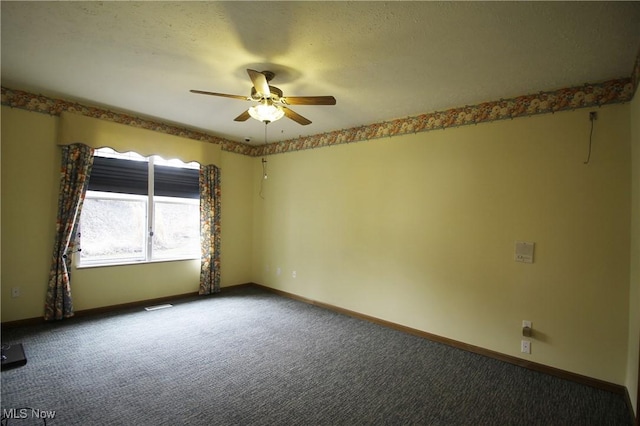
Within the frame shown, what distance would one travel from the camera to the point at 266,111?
2.64 meters

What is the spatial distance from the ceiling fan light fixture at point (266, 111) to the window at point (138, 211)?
2.62m

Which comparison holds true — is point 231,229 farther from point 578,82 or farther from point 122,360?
point 578,82

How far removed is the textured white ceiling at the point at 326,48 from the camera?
1.89 metres

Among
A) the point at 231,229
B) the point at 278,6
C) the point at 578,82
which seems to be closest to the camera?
the point at 278,6

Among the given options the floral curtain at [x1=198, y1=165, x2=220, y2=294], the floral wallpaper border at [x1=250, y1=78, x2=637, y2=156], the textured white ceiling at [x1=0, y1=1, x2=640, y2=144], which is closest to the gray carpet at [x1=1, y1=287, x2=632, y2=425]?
the floral curtain at [x1=198, y1=165, x2=220, y2=294]

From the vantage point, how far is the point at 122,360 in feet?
9.16

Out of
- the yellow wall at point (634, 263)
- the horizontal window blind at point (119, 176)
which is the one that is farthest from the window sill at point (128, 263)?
the yellow wall at point (634, 263)

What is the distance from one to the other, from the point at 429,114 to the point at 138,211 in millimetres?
4206

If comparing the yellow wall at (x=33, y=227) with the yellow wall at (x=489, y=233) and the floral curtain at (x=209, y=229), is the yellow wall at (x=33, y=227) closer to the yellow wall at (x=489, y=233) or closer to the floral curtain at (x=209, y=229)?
the floral curtain at (x=209, y=229)

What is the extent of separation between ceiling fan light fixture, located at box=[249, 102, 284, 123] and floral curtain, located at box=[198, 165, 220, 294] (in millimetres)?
2603

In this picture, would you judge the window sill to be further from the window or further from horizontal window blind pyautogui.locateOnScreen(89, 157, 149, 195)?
horizontal window blind pyautogui.locateOnScreen(89, 157, 149, 195)

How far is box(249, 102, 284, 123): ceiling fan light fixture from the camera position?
2.62 meters

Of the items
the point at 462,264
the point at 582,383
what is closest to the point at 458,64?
the point at 462,264

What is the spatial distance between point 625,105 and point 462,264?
1.96 meters
